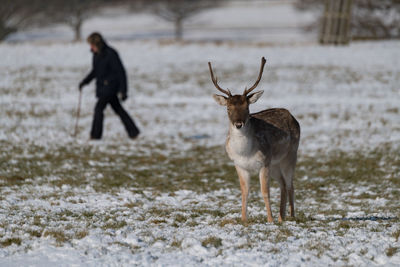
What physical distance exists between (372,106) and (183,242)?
11.9 metres

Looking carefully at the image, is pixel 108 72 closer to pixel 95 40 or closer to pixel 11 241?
pixel 95 40

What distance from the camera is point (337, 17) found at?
29453 millimetres

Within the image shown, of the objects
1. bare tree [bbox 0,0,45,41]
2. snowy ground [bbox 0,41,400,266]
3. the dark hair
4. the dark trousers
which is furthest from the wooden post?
bare tree [bbox 0,0,45,41]

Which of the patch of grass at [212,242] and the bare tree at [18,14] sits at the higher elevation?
the bare tree at [18,14]

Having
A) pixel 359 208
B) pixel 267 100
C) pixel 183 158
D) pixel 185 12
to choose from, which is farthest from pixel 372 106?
pixel 185 12

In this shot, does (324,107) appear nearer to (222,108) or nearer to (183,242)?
(222,108)

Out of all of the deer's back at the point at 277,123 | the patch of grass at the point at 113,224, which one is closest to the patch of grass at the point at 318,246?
the deer's back at the point at 277,123

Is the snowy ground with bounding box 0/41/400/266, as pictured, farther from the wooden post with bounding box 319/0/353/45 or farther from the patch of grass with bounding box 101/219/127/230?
the wooden post with bounding box 319/0/353/45

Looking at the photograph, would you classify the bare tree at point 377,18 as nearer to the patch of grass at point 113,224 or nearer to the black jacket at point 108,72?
the black jacket at point 108,72

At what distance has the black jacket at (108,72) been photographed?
11914mm

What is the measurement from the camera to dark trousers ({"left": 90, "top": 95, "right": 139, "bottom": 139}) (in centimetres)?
1218

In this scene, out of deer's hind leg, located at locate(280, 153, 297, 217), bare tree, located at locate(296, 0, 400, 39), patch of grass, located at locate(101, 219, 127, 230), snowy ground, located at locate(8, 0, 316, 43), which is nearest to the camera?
patch of grass, located at locate(101, 219, 127, 230)

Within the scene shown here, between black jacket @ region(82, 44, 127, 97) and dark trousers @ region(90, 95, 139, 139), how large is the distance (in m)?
0.20

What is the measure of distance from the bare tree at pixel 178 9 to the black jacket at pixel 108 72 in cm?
3613
